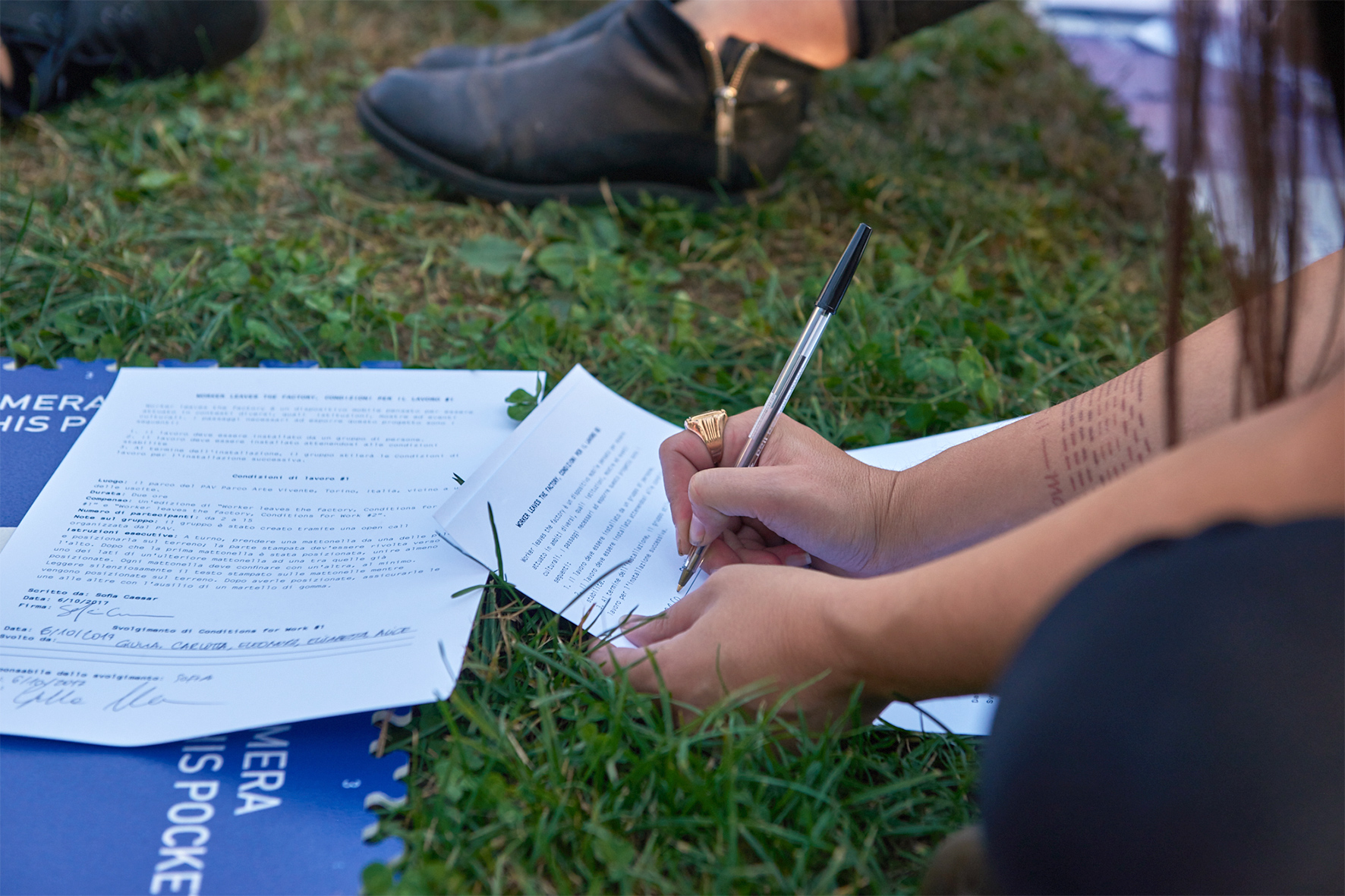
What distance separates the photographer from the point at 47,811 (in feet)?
2.41

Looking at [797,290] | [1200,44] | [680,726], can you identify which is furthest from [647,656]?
[797,290]

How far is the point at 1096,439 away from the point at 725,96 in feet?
2.97

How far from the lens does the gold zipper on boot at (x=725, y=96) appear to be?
1.48 metres

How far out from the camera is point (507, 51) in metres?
1.75

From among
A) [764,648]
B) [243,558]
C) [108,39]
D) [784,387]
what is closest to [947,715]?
[764,648]

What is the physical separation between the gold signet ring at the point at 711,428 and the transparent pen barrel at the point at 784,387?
0.12 feet

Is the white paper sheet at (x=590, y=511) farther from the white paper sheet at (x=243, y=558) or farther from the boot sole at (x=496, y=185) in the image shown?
the boot sole at (x=496, y=185)

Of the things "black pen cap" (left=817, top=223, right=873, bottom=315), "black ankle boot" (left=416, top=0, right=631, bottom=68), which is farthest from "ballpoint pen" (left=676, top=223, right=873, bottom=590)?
"black ankle boot" (left=416, top=0, right=631, bottom=68)

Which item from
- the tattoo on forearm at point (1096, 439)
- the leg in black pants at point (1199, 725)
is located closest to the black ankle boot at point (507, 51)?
the tattoo on forearm at point (1096, 439)

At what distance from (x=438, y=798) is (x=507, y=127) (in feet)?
3.76

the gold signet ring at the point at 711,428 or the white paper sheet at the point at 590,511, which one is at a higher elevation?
the gold signet ring at the point at 711,428

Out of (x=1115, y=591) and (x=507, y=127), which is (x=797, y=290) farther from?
(x=1115, y=591)
